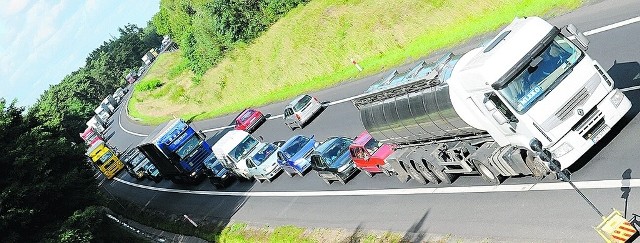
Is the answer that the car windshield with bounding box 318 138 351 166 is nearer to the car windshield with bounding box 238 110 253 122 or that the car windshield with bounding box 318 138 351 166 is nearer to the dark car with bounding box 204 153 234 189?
the dark car with bounding box 204 153 234 189

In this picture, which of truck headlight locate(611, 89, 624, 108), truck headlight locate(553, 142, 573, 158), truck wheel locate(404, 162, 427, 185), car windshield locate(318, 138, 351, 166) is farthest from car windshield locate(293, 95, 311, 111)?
truck headlight locate(611, 89, 624, 108)

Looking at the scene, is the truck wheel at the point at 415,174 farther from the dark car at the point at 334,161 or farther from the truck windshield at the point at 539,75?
the truck windshield at the point at 539,75

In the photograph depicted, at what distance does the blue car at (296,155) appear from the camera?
90.7 feet

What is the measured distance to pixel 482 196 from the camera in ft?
53.9

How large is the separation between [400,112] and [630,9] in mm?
7804

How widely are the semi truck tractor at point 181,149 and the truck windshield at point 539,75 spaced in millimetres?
23811

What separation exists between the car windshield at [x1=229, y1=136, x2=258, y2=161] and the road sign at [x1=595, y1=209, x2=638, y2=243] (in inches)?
894

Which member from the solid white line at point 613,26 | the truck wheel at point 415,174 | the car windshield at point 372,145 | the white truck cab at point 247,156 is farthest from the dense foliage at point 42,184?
the solid white line at point 613,26

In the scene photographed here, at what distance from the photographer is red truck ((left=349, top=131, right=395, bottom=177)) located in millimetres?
20609

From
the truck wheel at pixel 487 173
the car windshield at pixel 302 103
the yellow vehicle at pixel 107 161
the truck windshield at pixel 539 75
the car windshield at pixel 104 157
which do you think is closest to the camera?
the truck windshield at pixel 539 75

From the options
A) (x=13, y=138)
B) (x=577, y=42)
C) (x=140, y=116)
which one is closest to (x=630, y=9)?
(x=577, y=42)

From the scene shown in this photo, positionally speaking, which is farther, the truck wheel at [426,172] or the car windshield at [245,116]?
the car windshield at [245,116]

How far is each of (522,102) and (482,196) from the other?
319 centimetres

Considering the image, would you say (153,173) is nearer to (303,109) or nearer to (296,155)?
(303,109)
